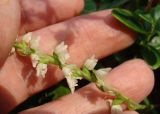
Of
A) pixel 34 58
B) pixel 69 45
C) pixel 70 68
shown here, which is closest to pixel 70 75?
pixel 70 68

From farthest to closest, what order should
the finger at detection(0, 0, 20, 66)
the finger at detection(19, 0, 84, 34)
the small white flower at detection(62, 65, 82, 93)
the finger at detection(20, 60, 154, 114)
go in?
the finger at detection(19, 0, 84, 34) → the finger at detection(20, 60, 154, 114) → the small white flower at detection(62, 65, 82, 93) → the finger at detection(0, 0, 20, 66)

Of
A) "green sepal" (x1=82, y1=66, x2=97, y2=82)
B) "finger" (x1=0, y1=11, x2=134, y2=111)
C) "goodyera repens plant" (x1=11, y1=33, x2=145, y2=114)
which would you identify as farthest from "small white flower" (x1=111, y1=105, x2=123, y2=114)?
"finger" (x1=0, y1=11, x2=134, y2=111)

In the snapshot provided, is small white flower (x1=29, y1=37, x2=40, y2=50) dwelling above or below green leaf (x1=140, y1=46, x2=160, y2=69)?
above

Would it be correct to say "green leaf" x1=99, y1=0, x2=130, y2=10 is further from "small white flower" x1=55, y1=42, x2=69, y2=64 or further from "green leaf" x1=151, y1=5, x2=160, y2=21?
"small white flower" x1=55, y1=42, x2=69, y2=64

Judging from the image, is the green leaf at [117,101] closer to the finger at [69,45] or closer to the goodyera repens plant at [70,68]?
the goodyera repens plant at [70,68]

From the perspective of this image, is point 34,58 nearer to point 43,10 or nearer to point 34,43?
point 34,43

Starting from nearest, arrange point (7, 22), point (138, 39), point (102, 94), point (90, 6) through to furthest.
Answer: point (7, 22) < point (102, 94) < point (138, 39) < point (90, 6)
